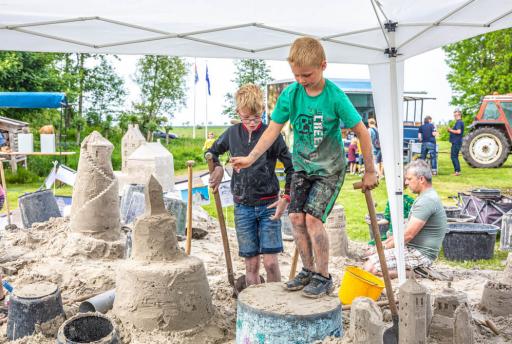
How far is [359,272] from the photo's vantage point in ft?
13.4

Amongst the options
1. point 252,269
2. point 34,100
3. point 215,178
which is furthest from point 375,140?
point 215,178

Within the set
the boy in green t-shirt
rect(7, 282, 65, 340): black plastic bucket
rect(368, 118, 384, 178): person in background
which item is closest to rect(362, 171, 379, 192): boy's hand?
the boy in green t-shirt

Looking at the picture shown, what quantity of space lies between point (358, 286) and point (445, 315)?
685mm

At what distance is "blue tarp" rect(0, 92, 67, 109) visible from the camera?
10.2 m

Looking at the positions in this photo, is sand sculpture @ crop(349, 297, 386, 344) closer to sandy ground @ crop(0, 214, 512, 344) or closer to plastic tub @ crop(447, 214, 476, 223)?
sandy ground @ crop(0, 214, 512, 344)

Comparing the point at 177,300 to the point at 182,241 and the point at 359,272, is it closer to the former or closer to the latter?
the point at 359,272

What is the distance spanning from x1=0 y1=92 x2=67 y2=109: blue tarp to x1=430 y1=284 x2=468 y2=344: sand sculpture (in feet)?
28.0

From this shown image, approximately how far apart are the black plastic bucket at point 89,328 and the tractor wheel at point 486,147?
45.6 ft

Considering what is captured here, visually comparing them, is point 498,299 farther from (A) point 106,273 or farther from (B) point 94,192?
(B) point 94,192

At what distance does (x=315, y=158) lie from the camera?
3084mm

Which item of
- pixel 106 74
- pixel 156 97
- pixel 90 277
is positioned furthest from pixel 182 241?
pixel 156 97

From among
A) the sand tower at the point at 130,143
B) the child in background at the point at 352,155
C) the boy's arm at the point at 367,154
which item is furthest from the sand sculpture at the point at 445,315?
the child in background at the point at 352,155

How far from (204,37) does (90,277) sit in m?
2.55

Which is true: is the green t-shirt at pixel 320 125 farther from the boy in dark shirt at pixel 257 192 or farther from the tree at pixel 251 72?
the tree at pixel 251 72
